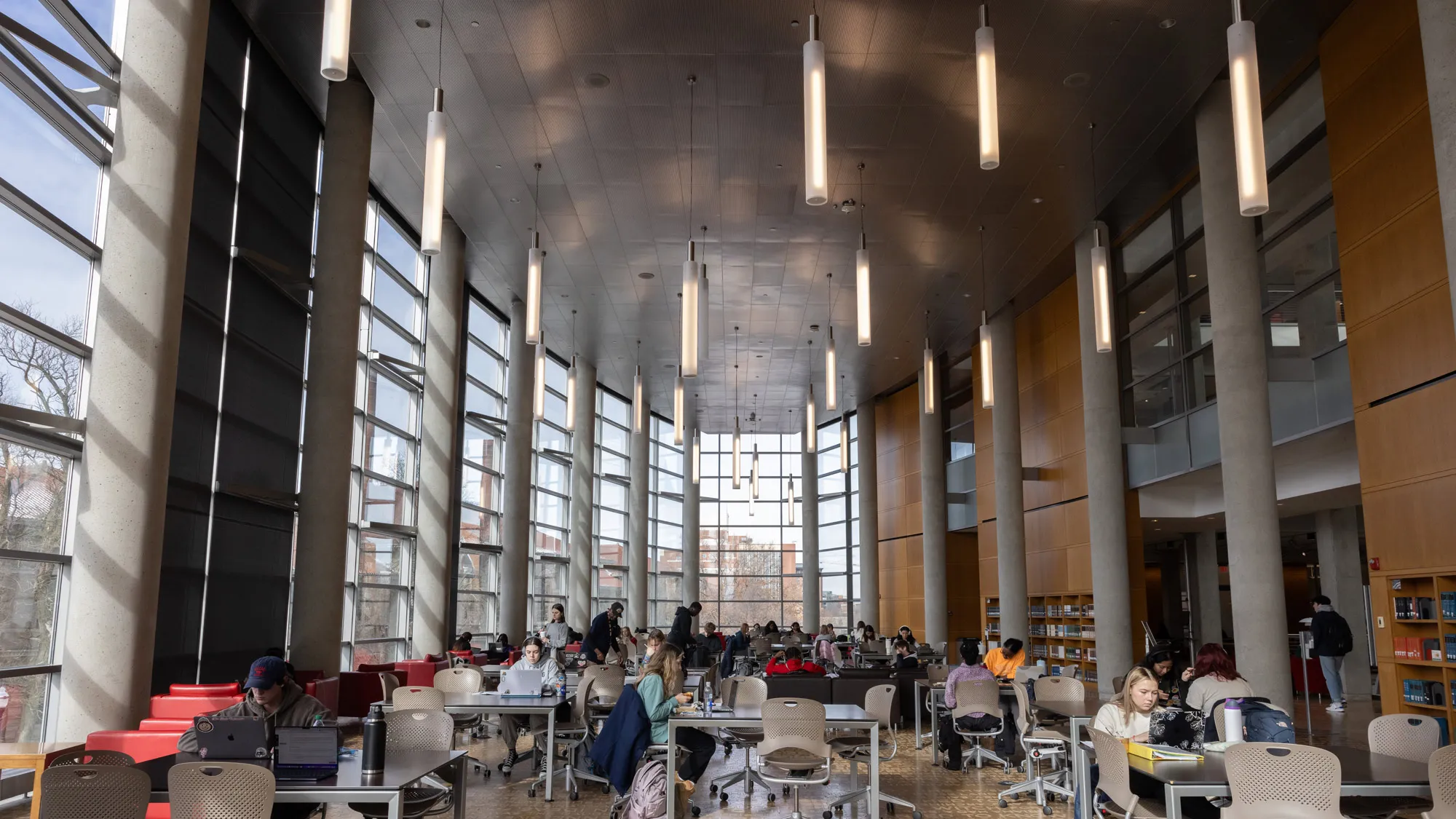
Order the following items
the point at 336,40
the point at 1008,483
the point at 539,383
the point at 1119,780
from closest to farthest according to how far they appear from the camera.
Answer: the point at 1119,780, the point at 336,40, the point at 539,383, the point at 1008,483

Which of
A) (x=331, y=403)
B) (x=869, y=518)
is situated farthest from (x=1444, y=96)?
(x=869, y=518)

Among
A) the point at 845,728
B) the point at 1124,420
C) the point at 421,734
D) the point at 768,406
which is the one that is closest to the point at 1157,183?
the point at 1124,420

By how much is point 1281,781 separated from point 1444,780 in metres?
0.64

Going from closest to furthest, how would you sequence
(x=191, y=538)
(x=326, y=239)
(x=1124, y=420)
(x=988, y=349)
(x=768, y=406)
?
(x=191, y=538) → (x=326, y=239) → (x=988, y=349) → (x=1124, y=420) → (x=768, y=406)

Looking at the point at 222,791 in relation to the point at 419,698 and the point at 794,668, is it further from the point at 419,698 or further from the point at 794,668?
the point at 794,668

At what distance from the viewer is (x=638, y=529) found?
26.7 metres

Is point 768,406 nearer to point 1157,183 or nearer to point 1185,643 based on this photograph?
point 1185,643

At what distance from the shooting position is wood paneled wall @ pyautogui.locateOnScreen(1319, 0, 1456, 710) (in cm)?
841

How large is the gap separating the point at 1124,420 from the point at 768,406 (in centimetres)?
1373

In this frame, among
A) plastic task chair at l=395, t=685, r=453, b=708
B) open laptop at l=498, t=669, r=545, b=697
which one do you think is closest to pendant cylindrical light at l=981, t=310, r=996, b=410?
open laptop at l=498, t=669, r=545, b=697

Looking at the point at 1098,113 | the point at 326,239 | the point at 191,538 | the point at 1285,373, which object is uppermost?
the point at 1098,113

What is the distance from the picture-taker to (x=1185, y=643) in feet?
65.8

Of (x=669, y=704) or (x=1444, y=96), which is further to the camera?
(x=1444, y=96)

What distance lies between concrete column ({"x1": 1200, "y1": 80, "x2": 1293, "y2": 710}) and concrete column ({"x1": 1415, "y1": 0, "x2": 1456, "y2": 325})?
3.02 meters
